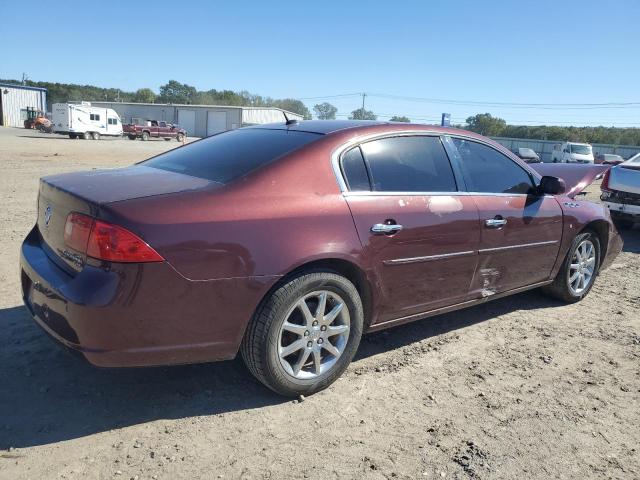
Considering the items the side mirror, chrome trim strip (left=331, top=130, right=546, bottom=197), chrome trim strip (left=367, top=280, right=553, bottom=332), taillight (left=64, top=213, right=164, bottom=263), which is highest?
chrome trim strip (left=331, top=130, right=546, bottom=197)

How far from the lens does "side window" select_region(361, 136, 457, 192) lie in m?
3.28

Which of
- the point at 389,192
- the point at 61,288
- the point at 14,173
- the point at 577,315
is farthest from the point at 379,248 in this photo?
the point at 14,173

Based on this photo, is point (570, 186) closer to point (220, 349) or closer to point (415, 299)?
point (415, 299)

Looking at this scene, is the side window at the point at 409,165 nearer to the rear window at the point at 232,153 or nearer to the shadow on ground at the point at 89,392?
the rear window at the point at 232,153

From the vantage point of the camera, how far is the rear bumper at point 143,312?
2.37m

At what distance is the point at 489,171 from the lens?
4000mm

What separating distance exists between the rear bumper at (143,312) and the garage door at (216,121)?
6165 cm

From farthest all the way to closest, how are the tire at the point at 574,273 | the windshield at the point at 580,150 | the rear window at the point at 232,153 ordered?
the windshield at the point at 580,150, the tire at the point at 574,273, the rear window at the point at 232,153

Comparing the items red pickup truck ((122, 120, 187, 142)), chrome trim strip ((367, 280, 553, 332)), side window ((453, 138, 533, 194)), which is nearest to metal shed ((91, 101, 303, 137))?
red pickup truck ((122, 120, 187, 142))

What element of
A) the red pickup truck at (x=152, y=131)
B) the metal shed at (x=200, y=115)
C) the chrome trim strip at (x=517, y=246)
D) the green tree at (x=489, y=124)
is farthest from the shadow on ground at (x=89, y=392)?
the green tree at (x=489, y=124)

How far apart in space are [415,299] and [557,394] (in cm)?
105

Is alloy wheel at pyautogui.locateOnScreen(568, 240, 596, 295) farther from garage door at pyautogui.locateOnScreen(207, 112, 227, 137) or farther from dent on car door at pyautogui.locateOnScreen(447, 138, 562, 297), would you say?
garage door at pyautogui.locateOnScreen(207, 112, 227, 137)

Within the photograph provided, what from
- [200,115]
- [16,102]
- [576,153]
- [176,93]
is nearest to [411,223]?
[576,153]

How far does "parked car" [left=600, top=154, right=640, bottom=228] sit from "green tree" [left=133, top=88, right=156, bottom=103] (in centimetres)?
11416
